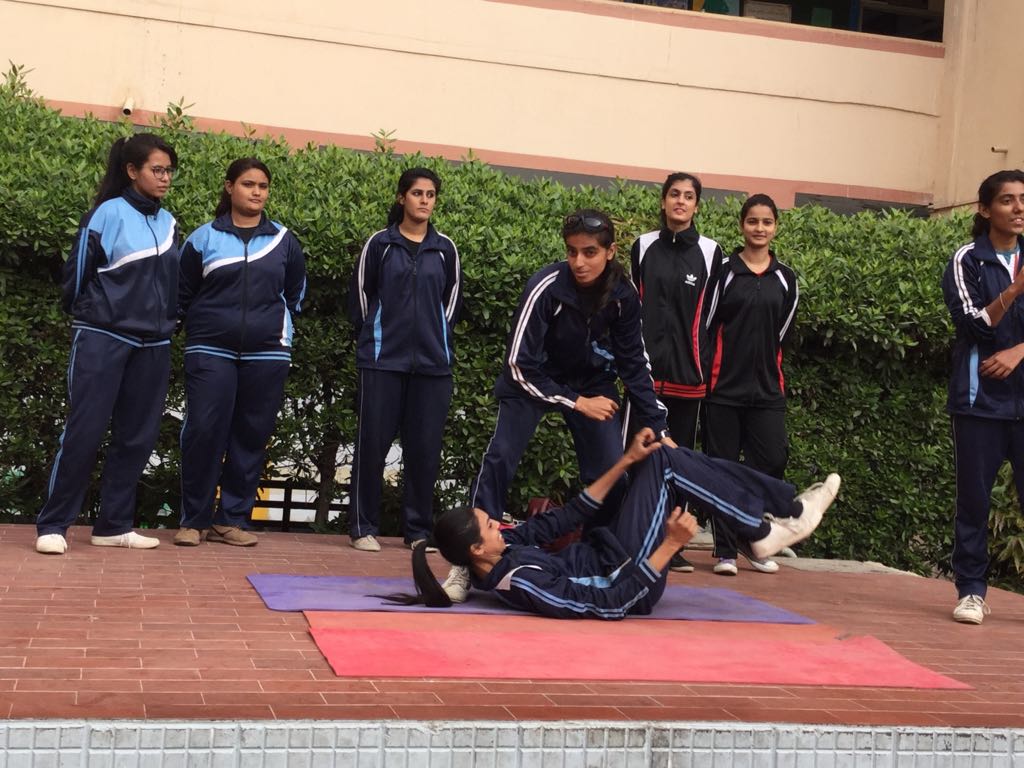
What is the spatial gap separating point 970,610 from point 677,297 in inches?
83.8

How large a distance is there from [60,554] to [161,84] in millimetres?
8970

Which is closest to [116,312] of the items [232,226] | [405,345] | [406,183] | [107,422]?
[107,422]

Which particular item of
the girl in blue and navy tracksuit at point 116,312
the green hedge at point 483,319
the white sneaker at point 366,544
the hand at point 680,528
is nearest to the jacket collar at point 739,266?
the green hedge at point 483,319

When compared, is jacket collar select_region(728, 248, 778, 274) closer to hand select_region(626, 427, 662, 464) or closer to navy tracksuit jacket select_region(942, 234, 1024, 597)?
navy tracksuit jacket select_region(942, 234, 1024, 597)

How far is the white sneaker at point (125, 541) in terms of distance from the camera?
Answer: 717 centimetres

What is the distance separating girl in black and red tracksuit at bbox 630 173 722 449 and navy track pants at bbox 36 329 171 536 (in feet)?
8.16

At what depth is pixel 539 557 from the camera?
19.3 ft

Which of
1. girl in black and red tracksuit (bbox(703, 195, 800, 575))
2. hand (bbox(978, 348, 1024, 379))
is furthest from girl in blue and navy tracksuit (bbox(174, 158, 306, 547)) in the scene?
hand (bbox(978, 348, 1024, 379))

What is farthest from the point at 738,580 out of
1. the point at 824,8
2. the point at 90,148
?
the point at 824,8

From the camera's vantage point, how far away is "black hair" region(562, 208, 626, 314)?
618 cm

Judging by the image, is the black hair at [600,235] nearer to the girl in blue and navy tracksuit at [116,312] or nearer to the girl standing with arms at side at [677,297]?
the girl standing with arms at side at [677,297]

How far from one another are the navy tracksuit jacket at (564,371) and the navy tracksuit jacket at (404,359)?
3.32 feet

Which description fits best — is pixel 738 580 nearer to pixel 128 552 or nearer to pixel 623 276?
pixel 623 276

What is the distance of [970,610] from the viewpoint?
653 centimetres
